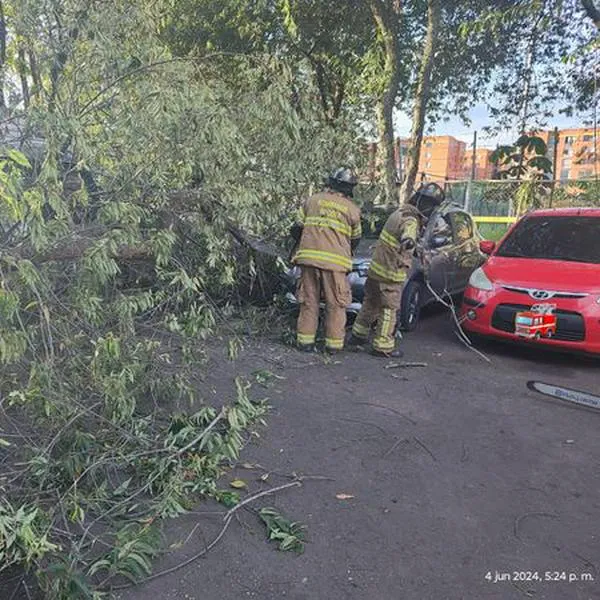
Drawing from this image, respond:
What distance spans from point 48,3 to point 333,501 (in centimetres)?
351

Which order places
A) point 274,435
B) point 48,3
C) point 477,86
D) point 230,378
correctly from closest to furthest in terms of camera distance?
point 48,3, point 274,435, point 230,378, point 477,86

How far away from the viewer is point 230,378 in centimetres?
506

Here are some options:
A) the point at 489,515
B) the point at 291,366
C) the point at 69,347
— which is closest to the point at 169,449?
the point at 69,347

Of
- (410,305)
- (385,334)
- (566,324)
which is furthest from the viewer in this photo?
(410,305)

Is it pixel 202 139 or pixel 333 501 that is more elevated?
pixel 202 139

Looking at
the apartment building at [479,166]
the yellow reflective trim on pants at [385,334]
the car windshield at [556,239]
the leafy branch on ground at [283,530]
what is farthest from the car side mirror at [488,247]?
the apartment building at [479,166]

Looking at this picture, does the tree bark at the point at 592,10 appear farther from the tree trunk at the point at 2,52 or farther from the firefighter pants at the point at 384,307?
the tree trunk at the point at 2,52

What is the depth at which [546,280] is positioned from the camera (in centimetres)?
584

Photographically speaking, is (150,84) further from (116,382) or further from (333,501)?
(333,501)

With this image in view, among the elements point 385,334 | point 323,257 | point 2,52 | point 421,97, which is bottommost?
point 385,334

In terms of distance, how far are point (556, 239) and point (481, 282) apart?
43.6 inches

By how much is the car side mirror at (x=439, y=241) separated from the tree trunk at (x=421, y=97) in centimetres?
224

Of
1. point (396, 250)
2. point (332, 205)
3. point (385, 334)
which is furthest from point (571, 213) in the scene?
point (332, 205)

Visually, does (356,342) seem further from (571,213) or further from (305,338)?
(571,213)
